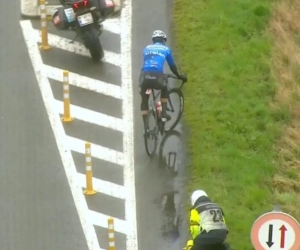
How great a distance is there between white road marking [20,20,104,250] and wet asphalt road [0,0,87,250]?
10cm

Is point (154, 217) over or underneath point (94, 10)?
underneath

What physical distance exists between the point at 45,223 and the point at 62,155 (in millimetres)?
1863

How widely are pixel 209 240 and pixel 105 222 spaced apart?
4.04 metres

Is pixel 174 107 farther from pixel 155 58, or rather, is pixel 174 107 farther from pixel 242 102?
pixel 155 58

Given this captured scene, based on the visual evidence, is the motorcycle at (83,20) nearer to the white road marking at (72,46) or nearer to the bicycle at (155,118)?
the white road marking at (72,46)

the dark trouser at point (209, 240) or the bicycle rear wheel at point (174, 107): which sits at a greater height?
the dark trouser at point (209, 240)

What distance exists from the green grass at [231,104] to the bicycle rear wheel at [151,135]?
0.70 meters

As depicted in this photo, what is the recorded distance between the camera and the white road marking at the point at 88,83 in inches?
766

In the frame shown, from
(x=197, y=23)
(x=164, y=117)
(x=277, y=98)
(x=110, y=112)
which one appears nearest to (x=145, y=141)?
(x=164, y=117)

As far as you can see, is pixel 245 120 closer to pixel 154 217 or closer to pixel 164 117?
pixel 164 117

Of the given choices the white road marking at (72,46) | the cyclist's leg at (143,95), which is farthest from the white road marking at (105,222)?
the white road marking at (72,46)

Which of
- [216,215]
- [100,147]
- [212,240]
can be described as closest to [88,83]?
[100,147]

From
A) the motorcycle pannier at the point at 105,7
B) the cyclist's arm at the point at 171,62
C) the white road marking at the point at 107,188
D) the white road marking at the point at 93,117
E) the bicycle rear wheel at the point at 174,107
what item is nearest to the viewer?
the white road marking at the point at 107,188

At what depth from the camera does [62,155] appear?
17.7 m
